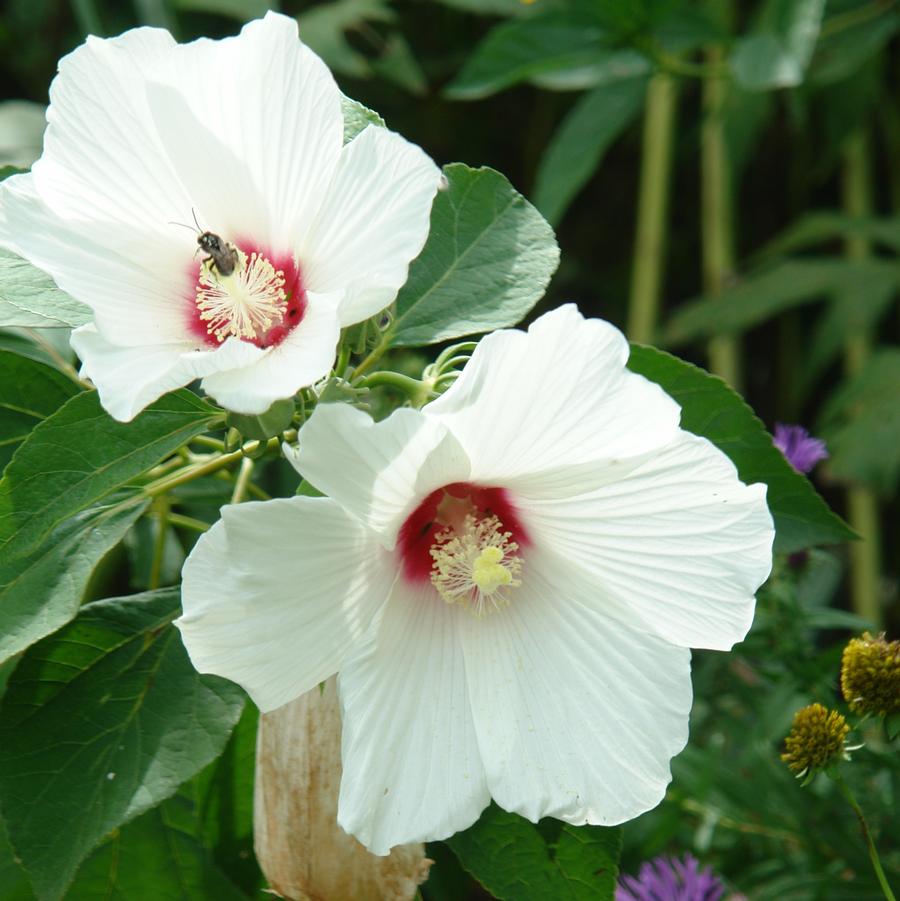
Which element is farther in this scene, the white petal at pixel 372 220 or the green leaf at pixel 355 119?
the green leaf at pixel 355 119

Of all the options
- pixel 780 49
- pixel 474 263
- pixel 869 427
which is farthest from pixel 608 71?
pixel 474 263

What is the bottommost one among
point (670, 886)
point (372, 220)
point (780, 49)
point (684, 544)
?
point (670, 886)

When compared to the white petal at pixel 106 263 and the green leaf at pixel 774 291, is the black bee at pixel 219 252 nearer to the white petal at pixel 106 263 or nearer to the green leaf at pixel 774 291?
the white petal at pixel 106 263

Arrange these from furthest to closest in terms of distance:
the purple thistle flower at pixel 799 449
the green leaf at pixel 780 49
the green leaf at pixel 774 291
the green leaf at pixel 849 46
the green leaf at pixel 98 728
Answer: the green leaf at pixel 774 291 < the green leaf at pixel 849 46 < the green leaf at pixel 780 49 < the purple thistle flower at pixel 799 449 < the green leaf at pixel 98 728

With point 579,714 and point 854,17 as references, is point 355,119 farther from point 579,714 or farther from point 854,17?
point 854,17

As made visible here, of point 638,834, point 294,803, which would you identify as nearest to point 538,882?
point 294,803

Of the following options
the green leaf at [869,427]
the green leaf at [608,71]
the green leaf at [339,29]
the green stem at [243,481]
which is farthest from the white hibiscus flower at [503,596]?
the green leaf at [339,29]
